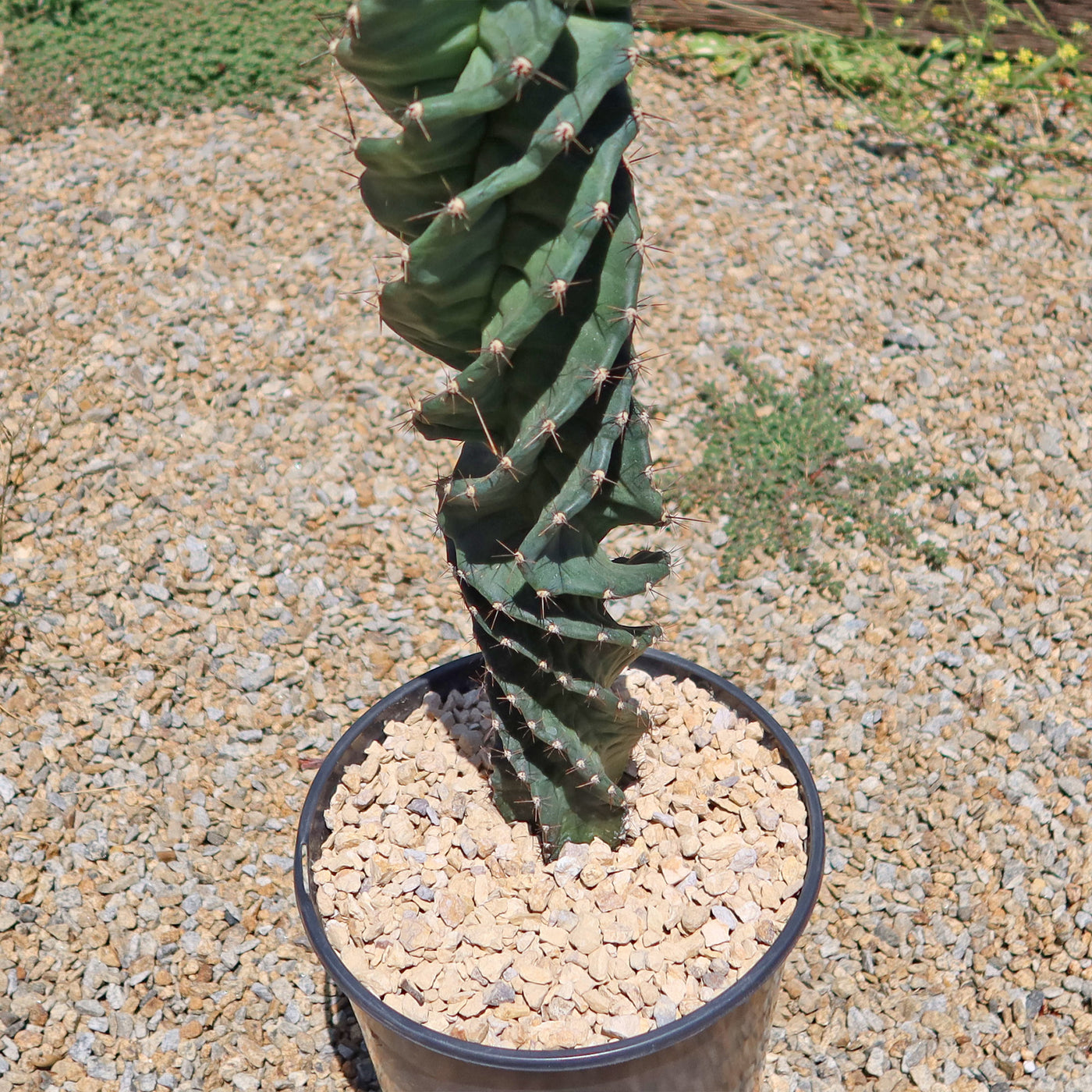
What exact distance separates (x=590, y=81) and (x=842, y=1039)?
2000 millimetres

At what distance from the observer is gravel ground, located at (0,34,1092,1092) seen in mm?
2479

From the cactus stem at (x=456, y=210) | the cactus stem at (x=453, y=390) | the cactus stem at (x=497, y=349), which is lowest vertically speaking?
the cactus stem at (x=453, y=390)

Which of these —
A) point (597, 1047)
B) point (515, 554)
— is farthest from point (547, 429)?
point (597, 1047)

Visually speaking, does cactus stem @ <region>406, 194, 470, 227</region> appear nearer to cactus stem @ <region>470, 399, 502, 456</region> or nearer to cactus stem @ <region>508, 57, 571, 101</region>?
cactus stem @ <region>508, 57, 571, 101</region>

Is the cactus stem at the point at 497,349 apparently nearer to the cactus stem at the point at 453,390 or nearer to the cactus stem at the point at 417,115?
the cactus stem at the point at 453,390

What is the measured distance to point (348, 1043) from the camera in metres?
2.46

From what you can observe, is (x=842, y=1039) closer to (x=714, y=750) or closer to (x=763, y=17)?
(x=714, y=750)

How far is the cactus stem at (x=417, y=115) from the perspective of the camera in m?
1.25

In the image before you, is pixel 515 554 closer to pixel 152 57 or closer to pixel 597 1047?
pixel 597 1047

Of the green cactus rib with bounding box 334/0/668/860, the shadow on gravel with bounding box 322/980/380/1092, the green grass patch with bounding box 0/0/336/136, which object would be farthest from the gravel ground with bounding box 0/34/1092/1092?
the green cactus rib with bounding box 334/0/668/860

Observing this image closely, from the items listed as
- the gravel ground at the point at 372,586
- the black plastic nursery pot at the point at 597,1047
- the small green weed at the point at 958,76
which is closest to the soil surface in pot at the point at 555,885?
the black plastic nursery pot at the point at 597,1047

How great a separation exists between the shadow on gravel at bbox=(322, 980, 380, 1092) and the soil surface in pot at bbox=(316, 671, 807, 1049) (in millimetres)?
552

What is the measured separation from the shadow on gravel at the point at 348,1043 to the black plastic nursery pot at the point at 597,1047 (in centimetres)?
42

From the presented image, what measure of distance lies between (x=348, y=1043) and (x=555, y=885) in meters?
0.78
